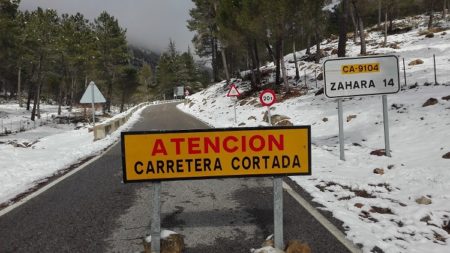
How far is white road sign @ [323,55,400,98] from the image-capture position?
1010cm

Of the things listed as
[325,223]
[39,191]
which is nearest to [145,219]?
[325,223]

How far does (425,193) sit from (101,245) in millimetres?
4988

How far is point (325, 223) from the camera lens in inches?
210

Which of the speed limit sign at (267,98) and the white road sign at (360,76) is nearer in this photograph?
the white road sign at (360,76)

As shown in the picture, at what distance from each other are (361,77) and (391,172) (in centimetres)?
286

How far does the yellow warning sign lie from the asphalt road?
0.92 meters

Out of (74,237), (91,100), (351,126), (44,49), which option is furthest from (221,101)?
(74,237)

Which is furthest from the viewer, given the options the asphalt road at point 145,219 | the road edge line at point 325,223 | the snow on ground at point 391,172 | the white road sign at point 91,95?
the white road sign at point 91,95

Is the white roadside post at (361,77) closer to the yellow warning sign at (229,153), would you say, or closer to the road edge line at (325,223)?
the road edge line at (325,223)

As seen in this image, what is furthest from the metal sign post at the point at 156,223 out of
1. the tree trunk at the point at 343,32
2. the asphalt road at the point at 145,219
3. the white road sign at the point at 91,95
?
the tree trunk at the point at 343,32

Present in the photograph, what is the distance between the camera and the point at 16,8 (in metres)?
54.9

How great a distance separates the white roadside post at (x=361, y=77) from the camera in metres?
10.1

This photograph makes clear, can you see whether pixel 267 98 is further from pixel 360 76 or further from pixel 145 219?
pixel 145 219

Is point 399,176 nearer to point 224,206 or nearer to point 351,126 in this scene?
point 224,206
